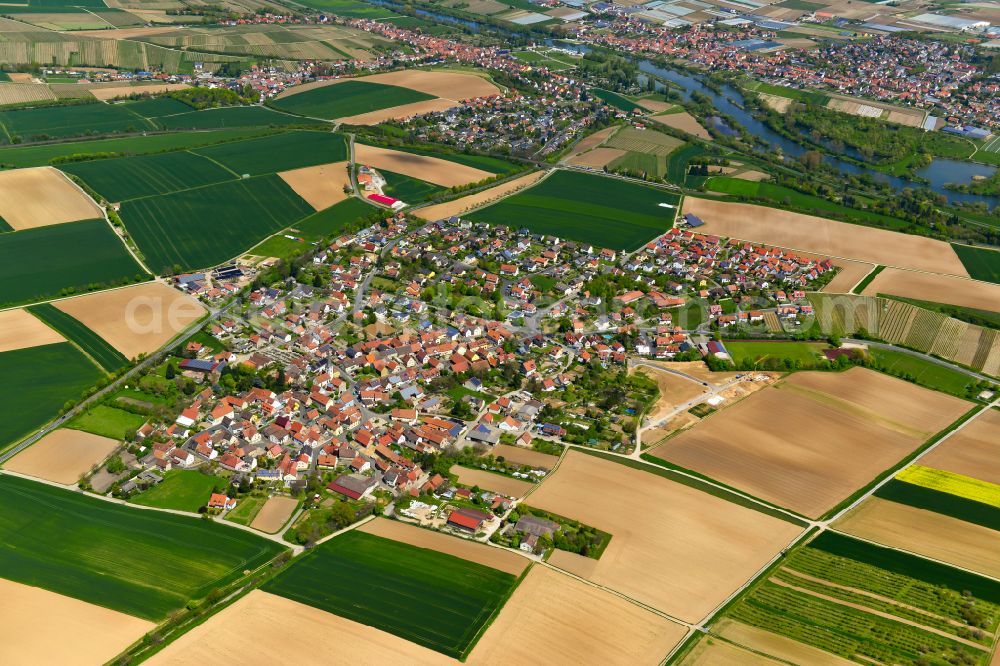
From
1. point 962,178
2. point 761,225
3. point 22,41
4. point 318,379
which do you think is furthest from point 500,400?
point 22,41

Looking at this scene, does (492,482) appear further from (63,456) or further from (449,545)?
(63,456)

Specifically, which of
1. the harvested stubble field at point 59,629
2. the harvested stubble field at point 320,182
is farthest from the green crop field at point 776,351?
the harvested stubble field at point 320,182

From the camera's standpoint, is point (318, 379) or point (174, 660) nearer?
point (174, 660)

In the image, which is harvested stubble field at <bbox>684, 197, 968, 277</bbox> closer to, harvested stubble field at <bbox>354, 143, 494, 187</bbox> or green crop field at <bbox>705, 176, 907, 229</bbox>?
green crop field at <bbox>705, 176, 907, 229</bbox>

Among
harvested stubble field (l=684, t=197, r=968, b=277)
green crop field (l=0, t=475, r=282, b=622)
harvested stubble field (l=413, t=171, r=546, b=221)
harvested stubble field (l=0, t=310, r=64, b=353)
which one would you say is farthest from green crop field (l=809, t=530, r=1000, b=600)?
harvested stubble field (l=413, t=171, r=546, b=221)

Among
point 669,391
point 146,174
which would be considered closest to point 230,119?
point 146,174

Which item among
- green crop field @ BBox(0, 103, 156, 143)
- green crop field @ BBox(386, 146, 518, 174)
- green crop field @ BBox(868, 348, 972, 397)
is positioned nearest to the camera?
green crop field @ BBox(868, 348, 972, 397)

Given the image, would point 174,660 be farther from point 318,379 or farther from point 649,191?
point 649,191
